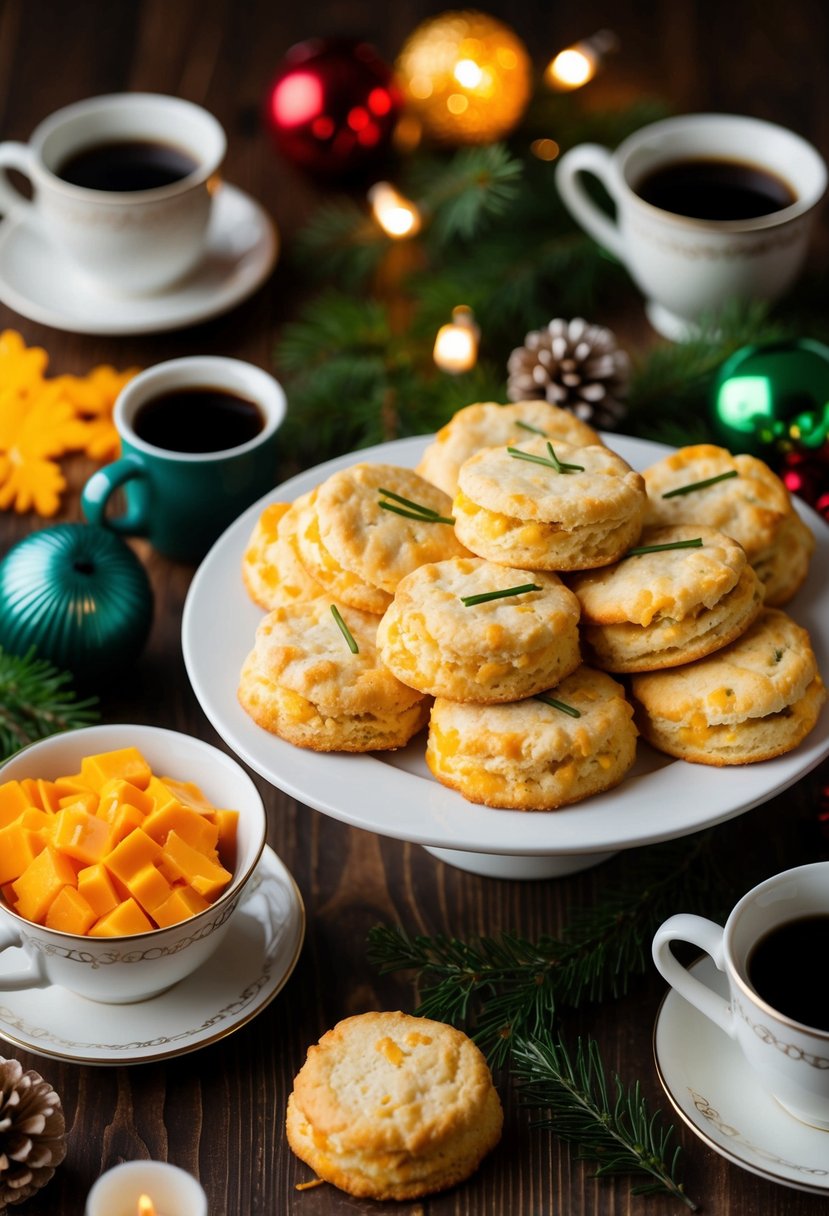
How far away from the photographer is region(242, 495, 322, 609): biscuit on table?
6.13 feet

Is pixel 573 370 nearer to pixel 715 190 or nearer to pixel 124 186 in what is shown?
pixel 715 190

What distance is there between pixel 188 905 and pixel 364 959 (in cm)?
29

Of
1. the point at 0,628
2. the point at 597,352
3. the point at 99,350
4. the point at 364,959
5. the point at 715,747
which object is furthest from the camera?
the point at 99,350

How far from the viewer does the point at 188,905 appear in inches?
65.6

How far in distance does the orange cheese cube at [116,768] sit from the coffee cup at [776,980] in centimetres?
66

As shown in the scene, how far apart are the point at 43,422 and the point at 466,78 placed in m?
1.22

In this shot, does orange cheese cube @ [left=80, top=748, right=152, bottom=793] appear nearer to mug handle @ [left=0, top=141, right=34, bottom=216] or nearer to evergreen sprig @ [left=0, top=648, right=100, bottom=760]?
evergreen sprig @ [left=0, top=648, right=100, bottom=760]

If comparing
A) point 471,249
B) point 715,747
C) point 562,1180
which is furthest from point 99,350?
point 562,1180

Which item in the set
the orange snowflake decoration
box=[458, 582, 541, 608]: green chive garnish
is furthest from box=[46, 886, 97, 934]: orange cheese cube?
the orange snowflake decoration

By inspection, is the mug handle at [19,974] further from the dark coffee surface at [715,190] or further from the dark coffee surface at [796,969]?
the dark coffee surface at [715,190]

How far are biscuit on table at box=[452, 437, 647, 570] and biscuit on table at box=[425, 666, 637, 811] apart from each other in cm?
19

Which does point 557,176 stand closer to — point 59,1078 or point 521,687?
point 521,687

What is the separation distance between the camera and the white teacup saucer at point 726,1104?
5.04ft

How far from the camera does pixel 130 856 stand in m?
1.67
